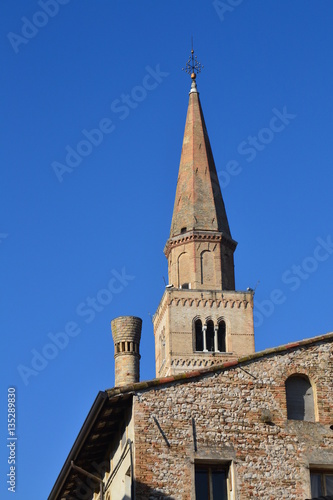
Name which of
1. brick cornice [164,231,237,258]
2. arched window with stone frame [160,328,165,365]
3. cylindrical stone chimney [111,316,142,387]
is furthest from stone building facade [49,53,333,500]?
brick cornice [164,231,237,258]

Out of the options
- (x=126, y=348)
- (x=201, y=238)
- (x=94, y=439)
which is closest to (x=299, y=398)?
(x=94, y=439)

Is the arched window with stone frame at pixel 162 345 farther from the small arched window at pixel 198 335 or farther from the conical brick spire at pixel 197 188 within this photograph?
the conical brick spire at pixel 197 188

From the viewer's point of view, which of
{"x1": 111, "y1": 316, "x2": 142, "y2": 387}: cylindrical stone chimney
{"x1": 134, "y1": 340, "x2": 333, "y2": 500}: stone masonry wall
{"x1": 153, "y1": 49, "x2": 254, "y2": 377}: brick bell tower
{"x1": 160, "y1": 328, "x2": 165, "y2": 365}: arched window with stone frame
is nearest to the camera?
{"x1": 134, "y1": 340, "x2": 333, "y2": 500}: stone masonry wall

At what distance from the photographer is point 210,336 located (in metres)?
61.1

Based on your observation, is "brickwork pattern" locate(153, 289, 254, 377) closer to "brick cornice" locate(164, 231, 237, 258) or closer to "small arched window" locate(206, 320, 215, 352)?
"small arched window" locate(206, 320, 215, 352)

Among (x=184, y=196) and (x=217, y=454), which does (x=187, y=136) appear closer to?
(x=184, y=196)

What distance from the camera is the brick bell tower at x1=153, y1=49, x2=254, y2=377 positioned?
6072 cm

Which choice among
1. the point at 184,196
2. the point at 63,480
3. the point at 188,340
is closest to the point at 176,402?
the point at 63,480

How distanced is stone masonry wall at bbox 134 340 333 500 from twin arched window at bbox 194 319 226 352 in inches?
1618

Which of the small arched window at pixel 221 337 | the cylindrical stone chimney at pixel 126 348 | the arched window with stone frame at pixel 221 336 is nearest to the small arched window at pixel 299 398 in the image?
the cylindrical stone chimney at pixel 126 348

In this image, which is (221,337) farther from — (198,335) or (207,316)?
(207,316)

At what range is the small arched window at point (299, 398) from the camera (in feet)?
64.1

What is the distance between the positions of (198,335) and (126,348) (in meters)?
26.7

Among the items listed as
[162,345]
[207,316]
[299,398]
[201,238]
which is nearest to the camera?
[299,398]
